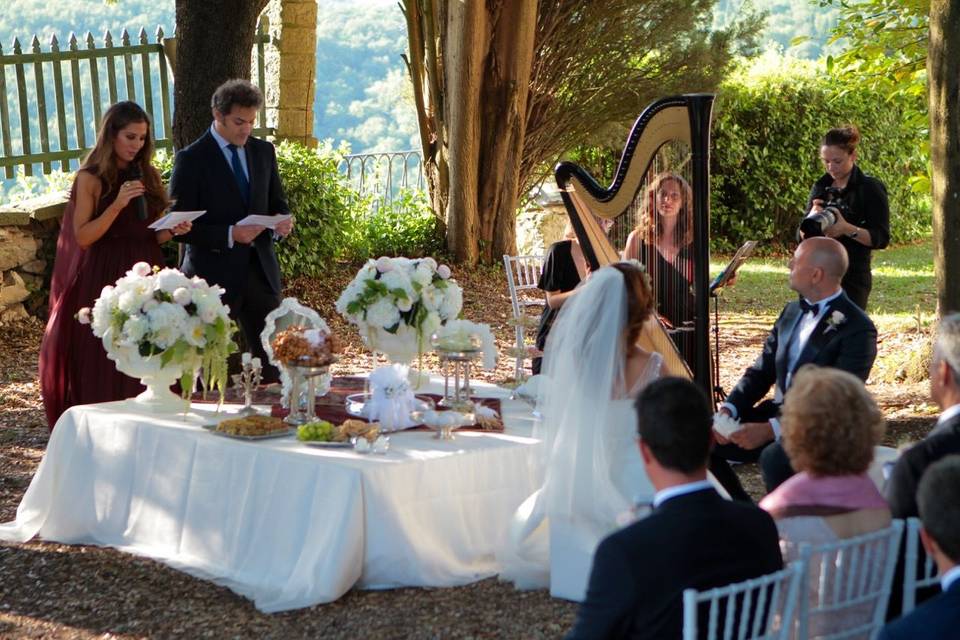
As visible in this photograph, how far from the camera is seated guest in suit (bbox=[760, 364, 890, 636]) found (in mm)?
2975

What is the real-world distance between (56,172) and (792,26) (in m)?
28.8

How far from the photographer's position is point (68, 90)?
11844mm

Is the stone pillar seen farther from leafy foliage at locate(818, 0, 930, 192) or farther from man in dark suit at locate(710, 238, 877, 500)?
man in dark suit at locate(710, 238, 877, 500)

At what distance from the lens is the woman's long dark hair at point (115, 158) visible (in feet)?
20.1

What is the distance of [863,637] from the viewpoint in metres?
3.01

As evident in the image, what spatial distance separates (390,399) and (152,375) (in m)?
1.02

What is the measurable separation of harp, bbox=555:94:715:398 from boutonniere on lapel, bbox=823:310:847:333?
47cm

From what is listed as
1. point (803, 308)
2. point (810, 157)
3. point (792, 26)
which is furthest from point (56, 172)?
point (792, 26)

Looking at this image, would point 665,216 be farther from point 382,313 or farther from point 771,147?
point 771,147

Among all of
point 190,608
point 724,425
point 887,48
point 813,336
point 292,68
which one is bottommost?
point 190,608

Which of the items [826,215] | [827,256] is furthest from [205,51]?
[827,256]

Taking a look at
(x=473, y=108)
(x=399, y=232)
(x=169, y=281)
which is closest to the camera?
(x=169, y=281)

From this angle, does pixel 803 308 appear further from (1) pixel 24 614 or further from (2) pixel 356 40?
(2) pixel 356 40

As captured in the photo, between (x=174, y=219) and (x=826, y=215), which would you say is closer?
(x=174, y=219)
